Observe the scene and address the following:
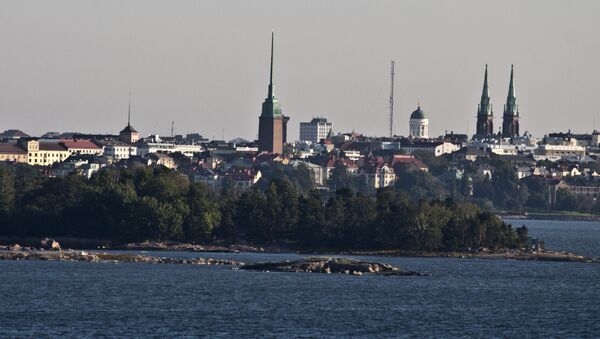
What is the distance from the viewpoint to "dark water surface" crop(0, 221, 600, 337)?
8081 centimetres

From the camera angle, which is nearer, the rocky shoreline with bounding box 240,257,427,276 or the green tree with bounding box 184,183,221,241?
the rocky shoreline with bounding box 240,257,427,276

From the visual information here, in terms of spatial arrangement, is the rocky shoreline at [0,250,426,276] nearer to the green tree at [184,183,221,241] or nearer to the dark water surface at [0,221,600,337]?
the dark water surface at [0,221,600,337]

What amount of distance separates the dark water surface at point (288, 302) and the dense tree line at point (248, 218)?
1205cm

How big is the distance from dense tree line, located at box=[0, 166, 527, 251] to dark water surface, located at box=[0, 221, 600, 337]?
12052 millimetres

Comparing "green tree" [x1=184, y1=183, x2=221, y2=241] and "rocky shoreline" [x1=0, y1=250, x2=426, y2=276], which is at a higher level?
"green tree" [x1=184, y1=183, x2=221, y2=241]

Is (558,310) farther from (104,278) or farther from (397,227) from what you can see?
(397,227)

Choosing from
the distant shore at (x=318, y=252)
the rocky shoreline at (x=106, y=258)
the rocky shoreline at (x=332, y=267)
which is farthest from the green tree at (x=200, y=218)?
the rocky shoreline at (x=332, y=267)

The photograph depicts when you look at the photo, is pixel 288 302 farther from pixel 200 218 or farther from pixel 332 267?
pixel 200 218

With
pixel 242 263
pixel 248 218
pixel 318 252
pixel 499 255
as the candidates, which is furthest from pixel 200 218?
pixel 499 255

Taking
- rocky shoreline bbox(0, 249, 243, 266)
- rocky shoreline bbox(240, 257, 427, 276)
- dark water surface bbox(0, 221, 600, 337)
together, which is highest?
rocky shoreline bbox(0, 249, 243, 266)

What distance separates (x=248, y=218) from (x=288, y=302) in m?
42.7

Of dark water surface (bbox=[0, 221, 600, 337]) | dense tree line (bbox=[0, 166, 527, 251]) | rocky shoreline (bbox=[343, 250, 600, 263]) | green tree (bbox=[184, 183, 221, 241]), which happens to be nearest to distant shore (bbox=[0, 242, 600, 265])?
rocky shoreline (bbox=[343, 250, 600, 263])

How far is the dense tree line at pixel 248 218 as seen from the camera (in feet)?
424

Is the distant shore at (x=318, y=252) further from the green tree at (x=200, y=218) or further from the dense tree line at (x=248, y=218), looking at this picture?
the green tree at (x=200, y=218)
